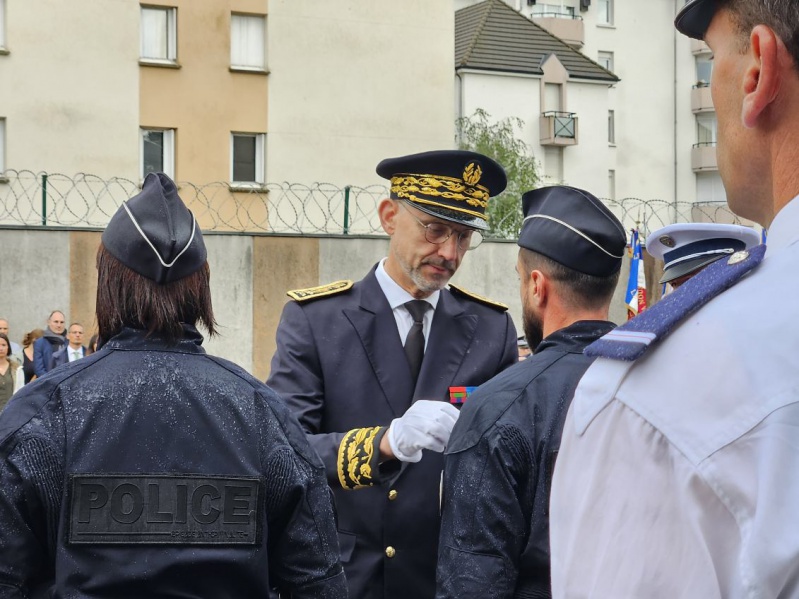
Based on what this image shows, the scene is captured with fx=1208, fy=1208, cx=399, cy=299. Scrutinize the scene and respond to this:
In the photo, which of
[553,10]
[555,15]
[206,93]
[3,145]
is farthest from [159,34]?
[553,10]

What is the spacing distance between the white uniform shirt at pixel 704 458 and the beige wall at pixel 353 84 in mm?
22469

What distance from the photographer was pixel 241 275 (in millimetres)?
16750

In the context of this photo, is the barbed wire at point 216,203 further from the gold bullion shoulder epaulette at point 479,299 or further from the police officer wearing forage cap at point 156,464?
the police officer wearing forage cap at point 156,464

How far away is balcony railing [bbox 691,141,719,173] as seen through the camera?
41.2 m

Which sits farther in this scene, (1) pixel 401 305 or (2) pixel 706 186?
(2) pixel 706 186

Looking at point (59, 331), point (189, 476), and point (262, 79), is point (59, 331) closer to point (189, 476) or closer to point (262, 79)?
point (262, 79)

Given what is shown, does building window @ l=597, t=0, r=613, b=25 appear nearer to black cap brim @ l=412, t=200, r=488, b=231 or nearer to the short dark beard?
black cap brim @ l=412, t=200, r=488, b=231

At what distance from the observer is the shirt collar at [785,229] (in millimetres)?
1153

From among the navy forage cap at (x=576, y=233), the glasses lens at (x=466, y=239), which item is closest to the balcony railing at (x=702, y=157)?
the glasses lens at (x=466, y=239)

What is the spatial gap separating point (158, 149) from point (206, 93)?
1404mm

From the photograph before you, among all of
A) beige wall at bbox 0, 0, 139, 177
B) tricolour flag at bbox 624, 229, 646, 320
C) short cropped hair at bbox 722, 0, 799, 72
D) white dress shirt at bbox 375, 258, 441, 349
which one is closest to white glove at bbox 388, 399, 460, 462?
white dress shirt at bbox 375, 258, 441, 349

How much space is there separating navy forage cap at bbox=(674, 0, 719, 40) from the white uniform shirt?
0.34 metres

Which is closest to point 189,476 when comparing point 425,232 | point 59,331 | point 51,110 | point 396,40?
point 425,232

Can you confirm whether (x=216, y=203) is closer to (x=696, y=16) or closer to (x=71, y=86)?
(x=71, y=86)
